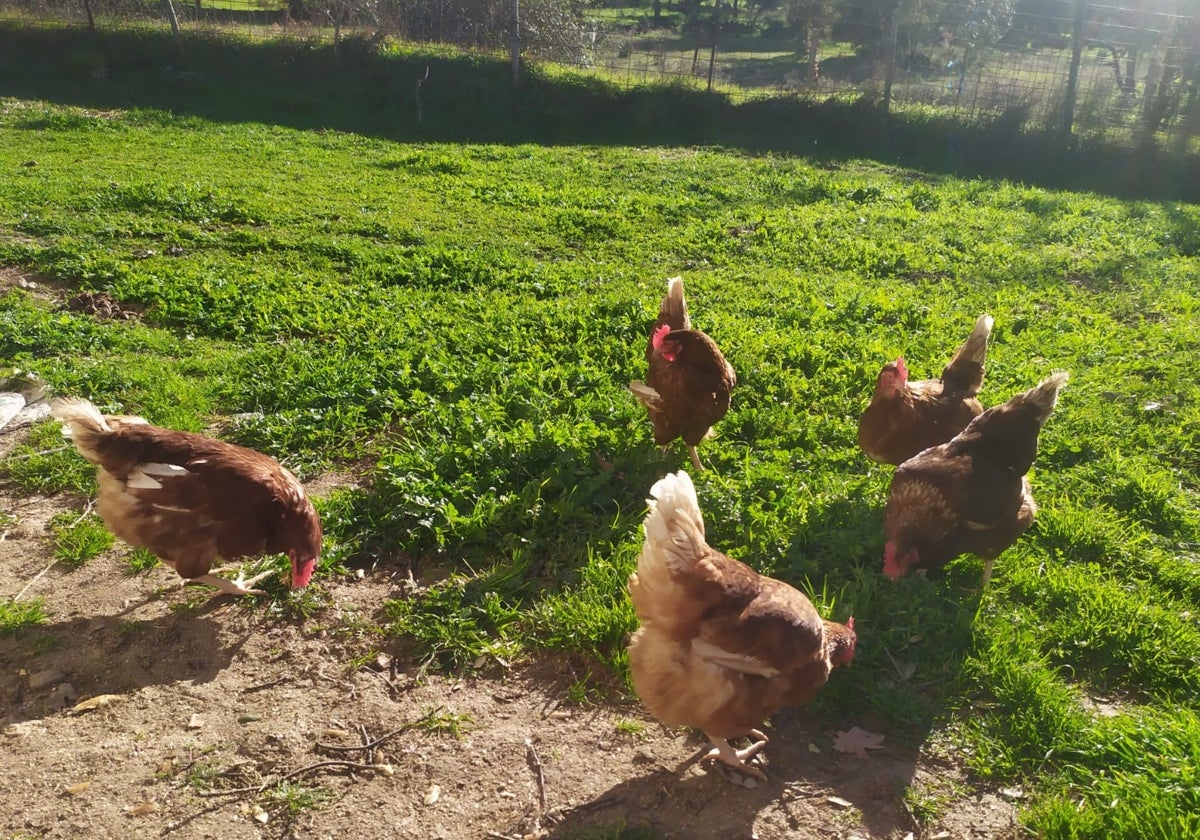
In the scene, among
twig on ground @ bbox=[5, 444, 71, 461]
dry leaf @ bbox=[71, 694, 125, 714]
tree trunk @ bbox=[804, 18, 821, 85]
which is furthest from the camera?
tree trunk @ bbox=[804, 18, 821, 85]

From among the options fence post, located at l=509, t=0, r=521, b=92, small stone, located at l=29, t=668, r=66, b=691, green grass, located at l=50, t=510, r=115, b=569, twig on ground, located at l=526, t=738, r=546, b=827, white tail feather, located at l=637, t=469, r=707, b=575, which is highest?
fence post, located at l=509, t=0, r=521, b=92

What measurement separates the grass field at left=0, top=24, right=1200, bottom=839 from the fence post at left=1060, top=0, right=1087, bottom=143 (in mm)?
5396

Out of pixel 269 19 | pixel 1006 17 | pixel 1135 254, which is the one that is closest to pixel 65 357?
pixel 1135 254

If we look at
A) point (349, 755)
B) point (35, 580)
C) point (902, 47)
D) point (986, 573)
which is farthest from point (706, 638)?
point (902, 47)

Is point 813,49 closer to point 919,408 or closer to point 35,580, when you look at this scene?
point 919,408

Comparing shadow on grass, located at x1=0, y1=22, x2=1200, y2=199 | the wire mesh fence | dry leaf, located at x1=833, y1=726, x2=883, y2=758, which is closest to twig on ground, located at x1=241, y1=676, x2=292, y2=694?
dry leaf, located at x1=833, y1=726, x2=883, y2=758

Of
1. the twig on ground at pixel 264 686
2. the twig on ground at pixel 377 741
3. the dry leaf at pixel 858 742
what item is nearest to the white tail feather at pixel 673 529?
the dry leaf at pixel 858 742

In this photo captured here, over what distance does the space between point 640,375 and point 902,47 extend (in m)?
19.0

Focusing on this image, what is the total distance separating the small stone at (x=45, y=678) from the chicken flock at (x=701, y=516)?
64cm

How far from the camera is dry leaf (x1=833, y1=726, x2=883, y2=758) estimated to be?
3096 mm

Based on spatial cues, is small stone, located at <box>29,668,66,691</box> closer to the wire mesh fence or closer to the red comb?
the red comb

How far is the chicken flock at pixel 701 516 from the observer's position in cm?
283

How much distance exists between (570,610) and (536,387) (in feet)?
7.86

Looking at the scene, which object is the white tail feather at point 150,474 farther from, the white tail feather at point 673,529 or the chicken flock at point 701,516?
the white tail feather at point 673,529
